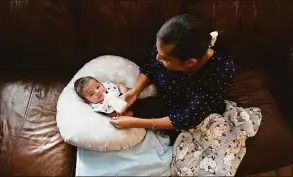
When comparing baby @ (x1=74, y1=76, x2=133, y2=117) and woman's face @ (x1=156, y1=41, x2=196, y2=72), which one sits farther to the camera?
baby @ (x1=74, y1=76, x2=133, y2=117)

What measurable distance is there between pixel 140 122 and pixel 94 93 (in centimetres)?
24

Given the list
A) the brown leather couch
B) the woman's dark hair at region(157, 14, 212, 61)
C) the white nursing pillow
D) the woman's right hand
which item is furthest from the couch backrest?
the woman's dark hair at region(157, 14, 212, 61)

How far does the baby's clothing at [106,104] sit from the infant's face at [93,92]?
0.8 inches

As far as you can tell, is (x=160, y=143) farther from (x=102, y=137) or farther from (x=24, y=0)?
(x=24, y=0)

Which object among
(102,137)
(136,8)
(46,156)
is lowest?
(46,156)

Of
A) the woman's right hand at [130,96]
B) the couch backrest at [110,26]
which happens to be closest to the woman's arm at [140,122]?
the woman's right hand at [130,96]

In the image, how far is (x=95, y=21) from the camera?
67.5 inches

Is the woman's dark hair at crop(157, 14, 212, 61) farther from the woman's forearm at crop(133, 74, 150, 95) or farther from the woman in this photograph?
the woman's forearm at crop(133, 74, 150, 95)

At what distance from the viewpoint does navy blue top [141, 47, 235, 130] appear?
149 centimetres

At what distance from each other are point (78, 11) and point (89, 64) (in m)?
0.25

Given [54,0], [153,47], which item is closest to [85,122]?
[153,47]

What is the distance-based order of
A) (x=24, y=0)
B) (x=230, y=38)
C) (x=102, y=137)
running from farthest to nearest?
1. (x=230, y=38)
2. (x=24, y=0)
3. (x=102, y=137)

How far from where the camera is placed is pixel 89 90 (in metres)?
1.60

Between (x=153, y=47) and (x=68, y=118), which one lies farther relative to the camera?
(x=153, y=47)
